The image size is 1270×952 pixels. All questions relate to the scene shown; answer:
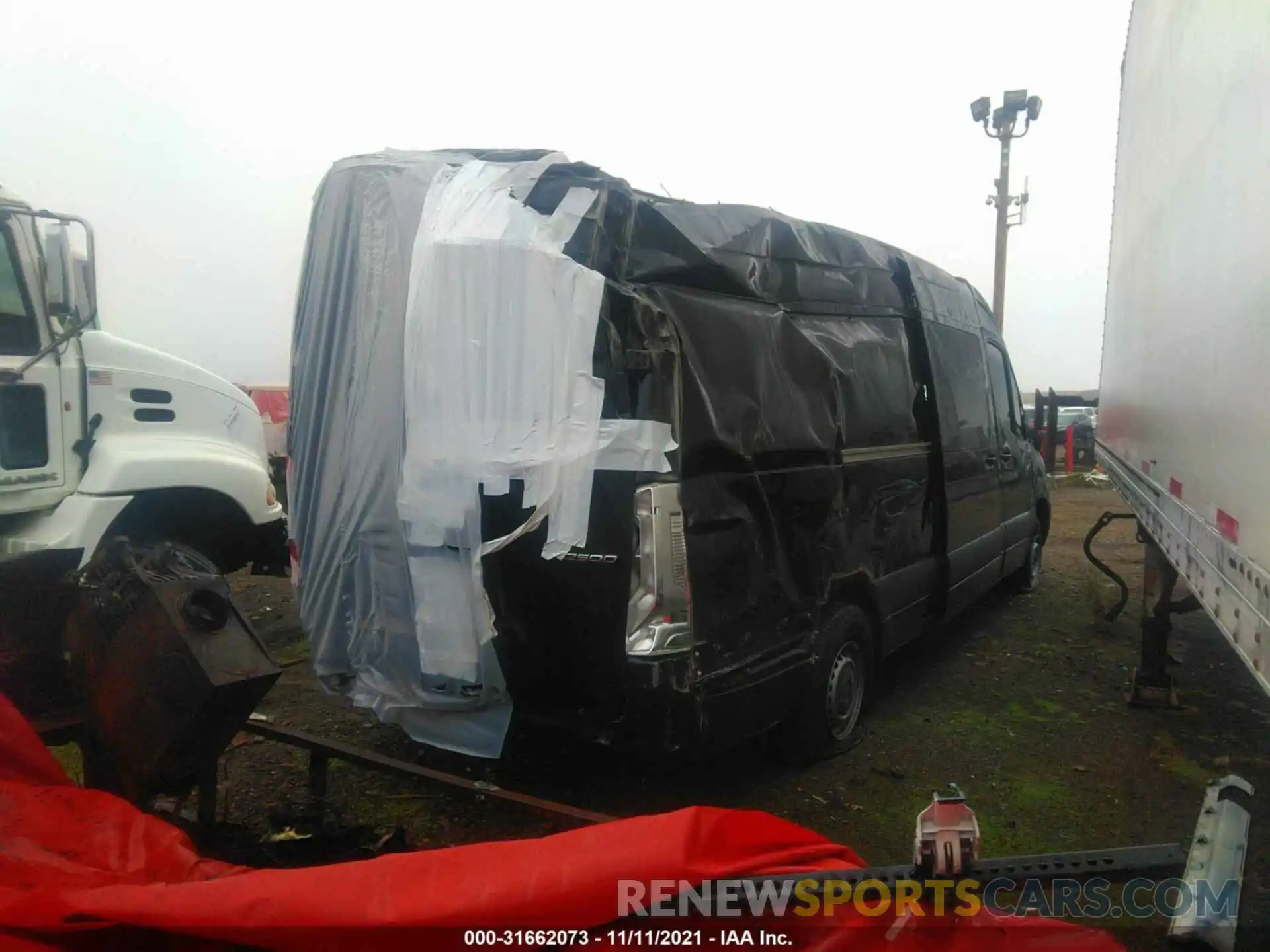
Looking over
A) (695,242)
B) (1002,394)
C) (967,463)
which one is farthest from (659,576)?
(1002,394)

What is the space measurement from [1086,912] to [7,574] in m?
3.46

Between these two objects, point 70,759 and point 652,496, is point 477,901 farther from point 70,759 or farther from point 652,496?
point 70,759

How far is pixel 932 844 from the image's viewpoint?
168cm

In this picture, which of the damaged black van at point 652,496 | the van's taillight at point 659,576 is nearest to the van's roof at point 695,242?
the damaged black van at point 652,496

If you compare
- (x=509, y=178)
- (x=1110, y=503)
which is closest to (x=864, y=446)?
(x=509, y=178)

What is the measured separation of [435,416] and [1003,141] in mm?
18335

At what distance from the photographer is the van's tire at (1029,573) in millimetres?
7777

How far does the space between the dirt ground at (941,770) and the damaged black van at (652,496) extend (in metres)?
0.36

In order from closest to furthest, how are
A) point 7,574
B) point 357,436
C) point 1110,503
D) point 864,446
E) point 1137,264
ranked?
1. point 7,574
2. point 357,436
3. point 864,446
4. point 1137,264
5. point 1110,503

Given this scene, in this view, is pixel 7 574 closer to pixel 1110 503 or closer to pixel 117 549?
pixel 117 549

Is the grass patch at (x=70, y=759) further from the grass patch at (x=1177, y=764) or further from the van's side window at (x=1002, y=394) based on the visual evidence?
the van's side window at (x=1002, y=394)

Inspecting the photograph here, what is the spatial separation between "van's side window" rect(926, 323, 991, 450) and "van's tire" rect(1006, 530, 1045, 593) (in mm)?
2013

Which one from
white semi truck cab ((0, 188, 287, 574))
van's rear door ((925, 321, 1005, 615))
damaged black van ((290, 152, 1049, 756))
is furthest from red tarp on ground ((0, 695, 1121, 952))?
van's rear door ((925, 321, 1005, 615))

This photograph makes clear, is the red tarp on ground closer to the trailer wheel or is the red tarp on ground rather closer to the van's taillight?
the van's taillight
